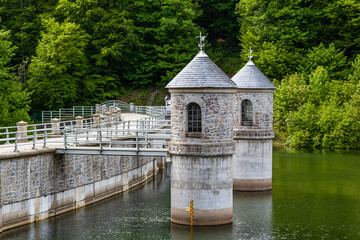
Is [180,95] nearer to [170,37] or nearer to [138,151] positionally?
[138,151]

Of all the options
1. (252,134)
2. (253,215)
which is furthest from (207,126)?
(252,134)

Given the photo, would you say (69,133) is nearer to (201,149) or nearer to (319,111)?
(201,149)

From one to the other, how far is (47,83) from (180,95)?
116 feet

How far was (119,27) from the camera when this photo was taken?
69875 mm

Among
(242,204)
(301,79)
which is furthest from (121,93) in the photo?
(242,204)

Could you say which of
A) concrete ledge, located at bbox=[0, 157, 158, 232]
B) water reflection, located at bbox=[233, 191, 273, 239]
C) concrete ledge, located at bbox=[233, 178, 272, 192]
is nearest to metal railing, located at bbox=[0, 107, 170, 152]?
concrete ledge, located at bbox=[0, 157, 158, 232]

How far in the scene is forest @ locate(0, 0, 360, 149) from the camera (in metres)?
58.7

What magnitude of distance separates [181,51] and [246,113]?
39053 mm

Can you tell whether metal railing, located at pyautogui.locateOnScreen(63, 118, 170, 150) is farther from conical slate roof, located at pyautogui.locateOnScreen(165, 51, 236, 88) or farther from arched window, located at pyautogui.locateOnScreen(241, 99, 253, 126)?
arched window, located at pyautogui.locateOnScreen(241, 99, 253, 126)

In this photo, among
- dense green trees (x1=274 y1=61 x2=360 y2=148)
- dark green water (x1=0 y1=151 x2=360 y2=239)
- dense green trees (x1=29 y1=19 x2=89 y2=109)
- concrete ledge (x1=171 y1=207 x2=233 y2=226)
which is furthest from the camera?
Result: dense green trees (x1=29 y1=19 x2=89 y2=109)

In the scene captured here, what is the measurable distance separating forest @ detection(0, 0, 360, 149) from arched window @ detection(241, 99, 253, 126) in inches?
873

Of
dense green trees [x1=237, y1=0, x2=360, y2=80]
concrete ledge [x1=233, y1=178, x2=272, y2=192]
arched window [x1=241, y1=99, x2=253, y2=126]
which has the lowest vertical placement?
concrete ledge [x1=233, y1=178, x2=272, y2=192]

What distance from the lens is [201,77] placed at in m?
26.3

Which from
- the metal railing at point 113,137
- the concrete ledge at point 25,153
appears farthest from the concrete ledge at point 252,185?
the concrete ledge at point 25,153
